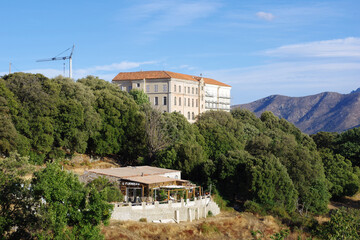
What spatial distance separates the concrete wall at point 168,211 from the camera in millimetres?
37062

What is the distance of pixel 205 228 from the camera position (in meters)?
39.4

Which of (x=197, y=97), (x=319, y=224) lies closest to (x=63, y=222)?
(x=319, y=224)

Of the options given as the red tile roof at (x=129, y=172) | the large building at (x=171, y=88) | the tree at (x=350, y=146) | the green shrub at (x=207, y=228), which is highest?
the large building at (x=171, y=88)

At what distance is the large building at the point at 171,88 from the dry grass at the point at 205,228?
1637 inches

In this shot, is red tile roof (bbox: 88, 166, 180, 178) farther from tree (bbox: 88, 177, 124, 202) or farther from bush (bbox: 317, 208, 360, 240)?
bush (bbox: 317, 208, 360, 240)

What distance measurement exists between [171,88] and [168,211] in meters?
50.4

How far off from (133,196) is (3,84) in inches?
814

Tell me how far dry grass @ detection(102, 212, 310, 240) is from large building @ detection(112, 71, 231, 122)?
4158cm

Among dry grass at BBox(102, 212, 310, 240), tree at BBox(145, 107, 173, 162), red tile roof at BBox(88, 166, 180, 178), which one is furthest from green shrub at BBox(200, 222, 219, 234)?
tree at BBox(145, 107, 173, 162)

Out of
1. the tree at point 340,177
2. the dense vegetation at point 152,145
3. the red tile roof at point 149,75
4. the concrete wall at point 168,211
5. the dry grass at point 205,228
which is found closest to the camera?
the dry grass at point 205,228

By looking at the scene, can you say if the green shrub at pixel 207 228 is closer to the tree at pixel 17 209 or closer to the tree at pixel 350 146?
the tree at pixel 17 209

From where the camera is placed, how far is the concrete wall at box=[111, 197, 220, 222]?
3706cm

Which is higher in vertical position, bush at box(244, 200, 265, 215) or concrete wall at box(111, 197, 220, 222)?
concrete wall at box(111, 197, 220, 222)

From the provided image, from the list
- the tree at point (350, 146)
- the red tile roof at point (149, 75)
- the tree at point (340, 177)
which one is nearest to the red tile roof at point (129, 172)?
the tree at point (340, 177)
